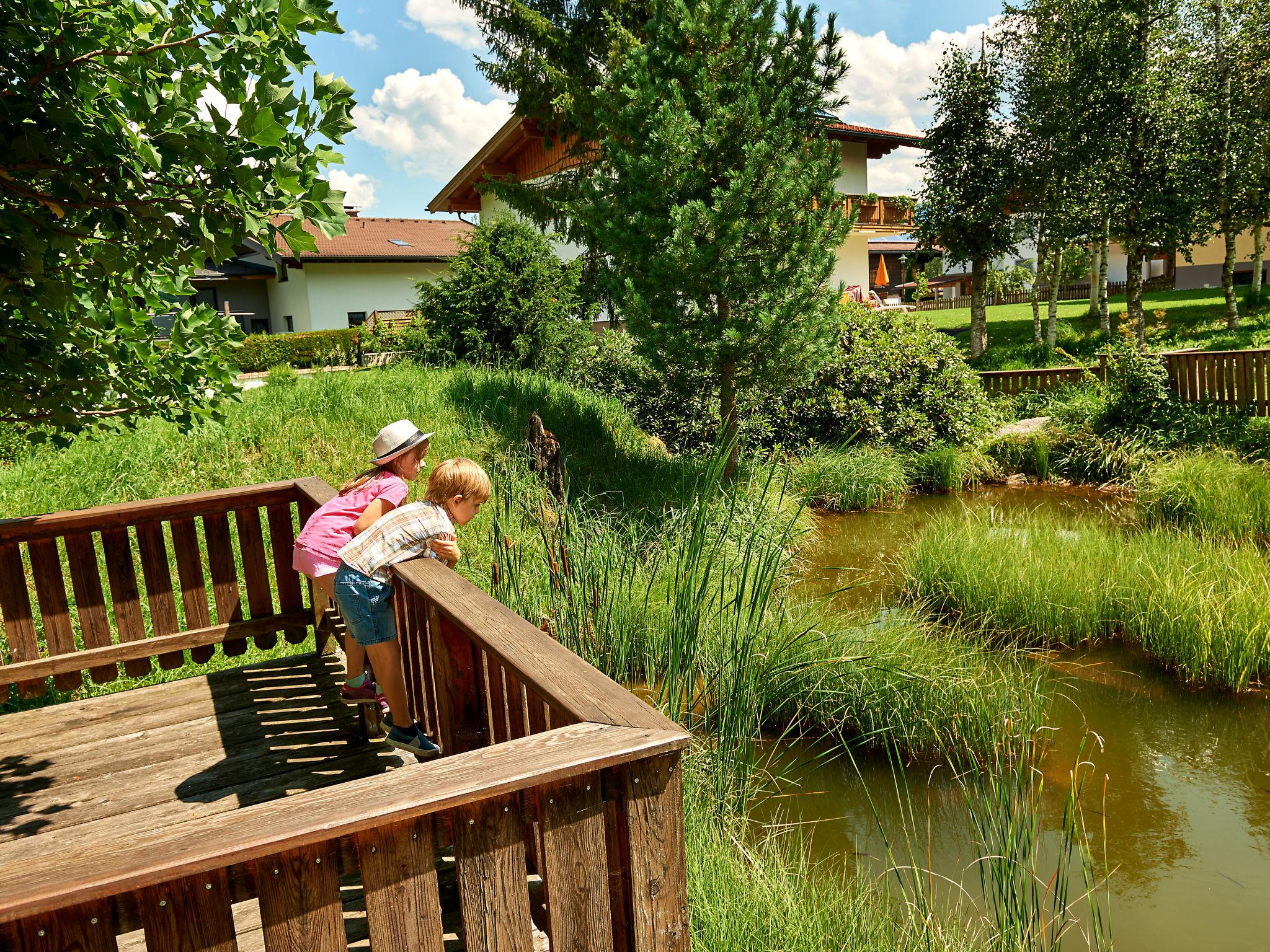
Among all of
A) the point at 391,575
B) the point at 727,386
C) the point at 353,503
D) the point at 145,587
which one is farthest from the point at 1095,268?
the point at 391,575

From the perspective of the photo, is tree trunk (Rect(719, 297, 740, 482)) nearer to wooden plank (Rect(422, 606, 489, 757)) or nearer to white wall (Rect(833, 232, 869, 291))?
wooden plank (Rect(422, 606, 489, 757))

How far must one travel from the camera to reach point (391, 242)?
41.6 m

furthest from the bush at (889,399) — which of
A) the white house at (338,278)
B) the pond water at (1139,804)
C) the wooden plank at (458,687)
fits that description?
the white house at (338,278)

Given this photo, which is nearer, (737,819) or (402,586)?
(402,586)

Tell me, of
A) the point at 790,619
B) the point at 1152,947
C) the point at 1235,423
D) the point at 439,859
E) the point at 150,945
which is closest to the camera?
the point at 150,945

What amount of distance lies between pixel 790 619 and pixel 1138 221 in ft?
67.4

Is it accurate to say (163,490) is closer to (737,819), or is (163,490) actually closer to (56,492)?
(56,492)

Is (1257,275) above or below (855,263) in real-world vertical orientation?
below

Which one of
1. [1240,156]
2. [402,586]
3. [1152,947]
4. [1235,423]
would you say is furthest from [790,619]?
[1240,156]

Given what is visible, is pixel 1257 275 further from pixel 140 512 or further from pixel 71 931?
pixel 71 931

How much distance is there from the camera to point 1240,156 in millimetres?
22672

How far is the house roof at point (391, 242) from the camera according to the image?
39.4 m

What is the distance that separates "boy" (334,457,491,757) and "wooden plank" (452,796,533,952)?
5.28 feet

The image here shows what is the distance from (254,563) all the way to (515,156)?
25.2m
